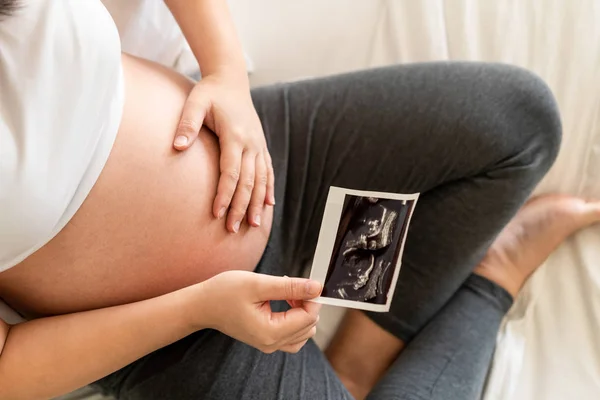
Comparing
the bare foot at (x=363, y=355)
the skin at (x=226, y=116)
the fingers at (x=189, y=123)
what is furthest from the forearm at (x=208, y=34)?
the bare foot at (x=363, y=355)

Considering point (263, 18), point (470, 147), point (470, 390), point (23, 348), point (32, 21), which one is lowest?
point (470, 390)

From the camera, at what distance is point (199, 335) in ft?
2.75

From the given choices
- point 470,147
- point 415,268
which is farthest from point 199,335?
point 470,147

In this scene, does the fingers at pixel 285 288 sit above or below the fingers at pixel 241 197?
below

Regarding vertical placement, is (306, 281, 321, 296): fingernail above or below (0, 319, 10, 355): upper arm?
above

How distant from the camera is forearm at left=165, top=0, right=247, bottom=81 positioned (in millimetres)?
878

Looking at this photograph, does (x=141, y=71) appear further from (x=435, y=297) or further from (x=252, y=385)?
(x=435, y=297)

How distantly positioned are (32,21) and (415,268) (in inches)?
26.5

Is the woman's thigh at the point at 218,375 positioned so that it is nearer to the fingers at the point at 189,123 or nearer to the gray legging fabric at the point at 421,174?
the gray legging fabric at the point at 421,174

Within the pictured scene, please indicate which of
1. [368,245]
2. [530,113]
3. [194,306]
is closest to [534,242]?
[530,113]

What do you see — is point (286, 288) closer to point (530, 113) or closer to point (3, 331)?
point (3, 331)

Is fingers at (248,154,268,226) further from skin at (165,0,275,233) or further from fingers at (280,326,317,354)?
fingers at (280,326,317,354)

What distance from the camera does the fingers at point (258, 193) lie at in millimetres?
810

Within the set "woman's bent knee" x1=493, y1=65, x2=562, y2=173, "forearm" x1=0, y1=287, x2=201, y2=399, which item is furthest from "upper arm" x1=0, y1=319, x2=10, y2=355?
"woman's bent knee" x1=493, y1=65, x2=562, y2=173
